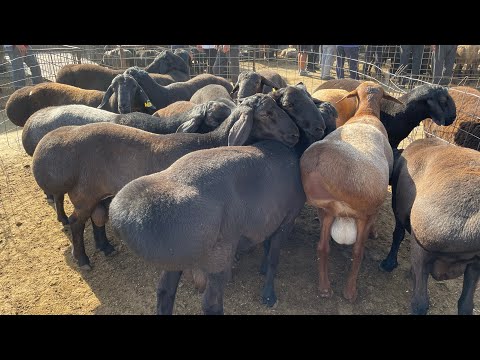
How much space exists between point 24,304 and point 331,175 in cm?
356

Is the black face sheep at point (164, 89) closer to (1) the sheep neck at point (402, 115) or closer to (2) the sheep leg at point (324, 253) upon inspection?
(1) the sheep neck at point (402, 115)

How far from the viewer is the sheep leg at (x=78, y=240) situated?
15.9 ft

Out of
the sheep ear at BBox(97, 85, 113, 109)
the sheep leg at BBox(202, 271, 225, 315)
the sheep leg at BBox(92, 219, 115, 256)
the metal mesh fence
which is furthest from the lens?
the sheep ear at BBox(97, 85, 113, 109)

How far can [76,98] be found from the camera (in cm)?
757

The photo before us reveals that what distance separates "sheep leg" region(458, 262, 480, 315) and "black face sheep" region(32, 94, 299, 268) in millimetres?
2217

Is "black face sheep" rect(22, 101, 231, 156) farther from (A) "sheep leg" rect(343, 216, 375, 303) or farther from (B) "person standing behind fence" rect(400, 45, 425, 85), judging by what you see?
(B) "person standing behind fence" rect(400, 45, 425, 85)

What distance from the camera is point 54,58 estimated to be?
12.7 metres

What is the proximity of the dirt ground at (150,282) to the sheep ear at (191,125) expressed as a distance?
1761 millimetres

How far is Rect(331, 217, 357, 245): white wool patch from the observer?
4410mm

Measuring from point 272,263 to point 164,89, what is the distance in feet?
16.2

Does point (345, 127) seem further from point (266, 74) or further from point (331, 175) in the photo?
point (266, 74)

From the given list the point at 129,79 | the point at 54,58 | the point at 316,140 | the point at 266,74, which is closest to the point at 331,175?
the point at 316,140

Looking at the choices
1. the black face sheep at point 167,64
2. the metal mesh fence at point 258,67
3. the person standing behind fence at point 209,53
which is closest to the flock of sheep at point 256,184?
the metal mesh fence at point 258,67

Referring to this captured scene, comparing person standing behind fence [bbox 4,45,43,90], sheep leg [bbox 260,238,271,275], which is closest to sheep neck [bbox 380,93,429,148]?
sheep leg [bbox 260,238,271,275]
